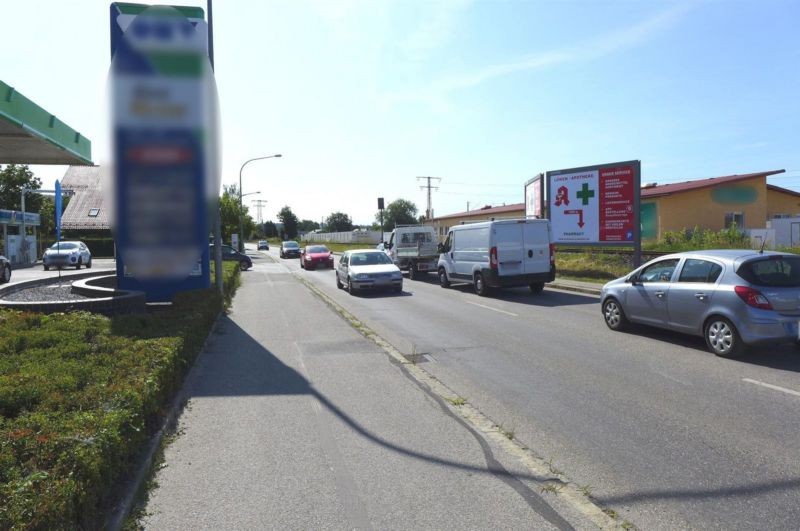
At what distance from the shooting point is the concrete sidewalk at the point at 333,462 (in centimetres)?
356

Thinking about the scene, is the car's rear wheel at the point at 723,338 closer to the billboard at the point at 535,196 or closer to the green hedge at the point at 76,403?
the green hedge at the point at 76,403

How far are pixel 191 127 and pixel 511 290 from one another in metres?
12.4

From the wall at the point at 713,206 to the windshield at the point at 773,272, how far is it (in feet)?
102

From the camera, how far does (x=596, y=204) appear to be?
843 inches

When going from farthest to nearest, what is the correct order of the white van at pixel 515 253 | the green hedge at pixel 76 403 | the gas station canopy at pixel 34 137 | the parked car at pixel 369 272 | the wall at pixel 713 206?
the wall at pixel 713 206 → the parked car at pixel 369 272 → the white van at pixel 515 253 → the gas station canopy at pixel 34 137 → the green hedge at pixel 76 403

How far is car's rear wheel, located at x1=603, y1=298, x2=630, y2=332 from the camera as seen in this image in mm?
9984

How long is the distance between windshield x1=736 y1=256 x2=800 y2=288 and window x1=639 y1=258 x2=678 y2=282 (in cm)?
125

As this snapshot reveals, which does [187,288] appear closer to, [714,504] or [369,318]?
[369,318]

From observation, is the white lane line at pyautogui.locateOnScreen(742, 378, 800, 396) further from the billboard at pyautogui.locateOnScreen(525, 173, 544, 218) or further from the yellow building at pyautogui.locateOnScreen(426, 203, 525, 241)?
the yellow building at pyautogui.locateOnScreen(426, 203, 525, 241)

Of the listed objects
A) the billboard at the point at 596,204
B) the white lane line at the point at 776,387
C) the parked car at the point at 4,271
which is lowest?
the white lane line at the point at 776,387

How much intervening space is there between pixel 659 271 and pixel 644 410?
4266mm

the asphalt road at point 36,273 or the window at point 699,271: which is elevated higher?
the window at point 699,271

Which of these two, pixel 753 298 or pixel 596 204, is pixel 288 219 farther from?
pixel 753 298

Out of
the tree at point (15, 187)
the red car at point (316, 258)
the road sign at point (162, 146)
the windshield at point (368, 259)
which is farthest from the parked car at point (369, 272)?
the tree at point (15, 187)
